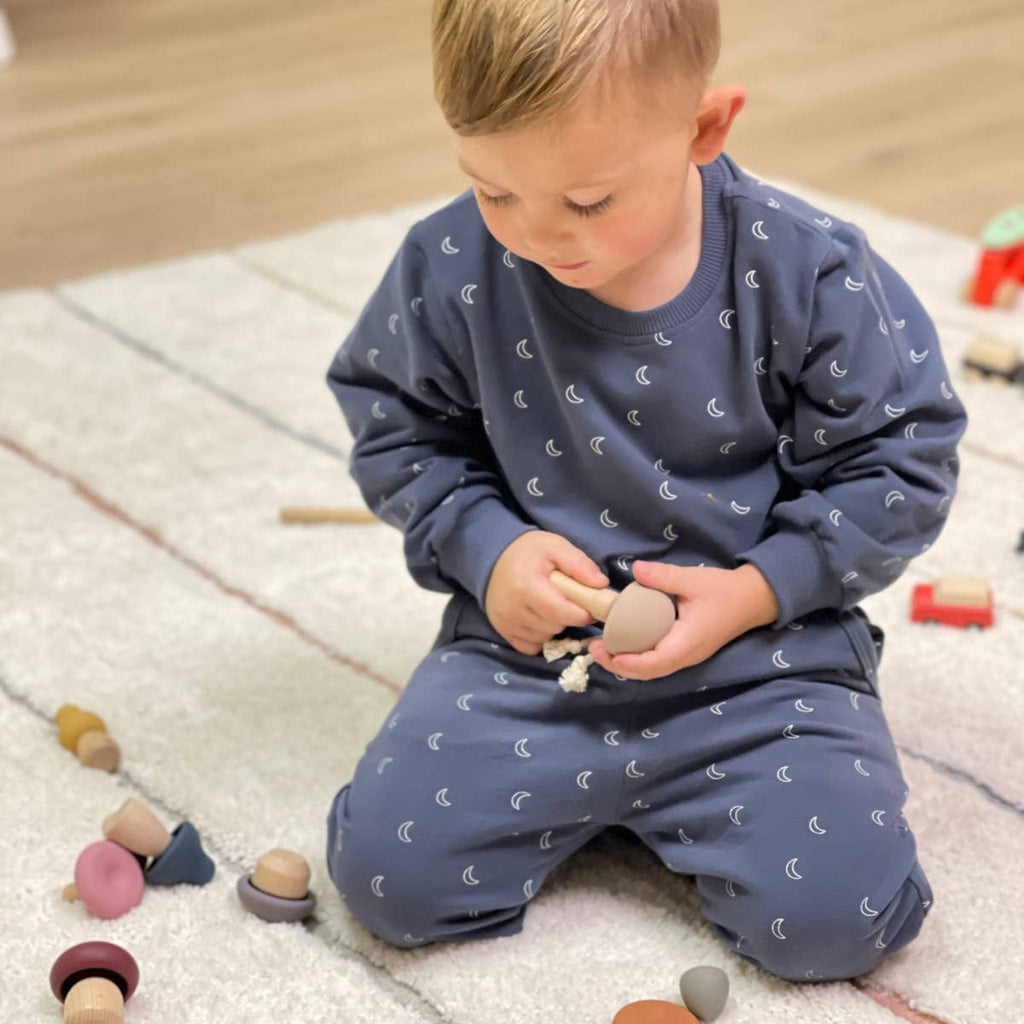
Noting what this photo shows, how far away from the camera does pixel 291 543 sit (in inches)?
47.0

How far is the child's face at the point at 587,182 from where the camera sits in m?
0.69

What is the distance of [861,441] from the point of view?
817mm

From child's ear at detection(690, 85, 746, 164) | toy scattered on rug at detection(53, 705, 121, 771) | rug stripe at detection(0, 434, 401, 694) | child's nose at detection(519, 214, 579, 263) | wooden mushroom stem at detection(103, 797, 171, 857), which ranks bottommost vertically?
rug stripe at detection(0, 434, 401, 694)

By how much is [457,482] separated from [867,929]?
313mm

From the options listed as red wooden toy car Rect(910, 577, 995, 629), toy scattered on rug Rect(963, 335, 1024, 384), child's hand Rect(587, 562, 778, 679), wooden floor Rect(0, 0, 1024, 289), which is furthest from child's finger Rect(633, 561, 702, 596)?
wooden floor Rect(0, 0, 1024, 289)

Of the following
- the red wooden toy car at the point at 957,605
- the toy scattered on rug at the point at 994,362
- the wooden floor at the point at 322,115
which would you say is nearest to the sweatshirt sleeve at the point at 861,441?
the red wooden toy car at the point at 957,605

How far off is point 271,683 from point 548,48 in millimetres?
508

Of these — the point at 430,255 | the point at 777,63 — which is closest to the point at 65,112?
the point at 777,63

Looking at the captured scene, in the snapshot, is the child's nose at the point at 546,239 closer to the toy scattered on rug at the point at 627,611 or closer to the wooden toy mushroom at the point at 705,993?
the toy scattered on rug at the point at 627,611

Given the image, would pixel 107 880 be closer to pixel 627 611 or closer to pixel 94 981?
pixel 94 981

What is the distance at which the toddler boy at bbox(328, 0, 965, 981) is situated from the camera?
79 centimetres

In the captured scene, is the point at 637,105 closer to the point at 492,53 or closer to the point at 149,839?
the point at 492,53

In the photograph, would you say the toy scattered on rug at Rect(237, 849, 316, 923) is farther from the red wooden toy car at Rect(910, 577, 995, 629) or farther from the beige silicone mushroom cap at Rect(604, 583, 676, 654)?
the red wooden toy car at Rect(910, 577, 995, 629)

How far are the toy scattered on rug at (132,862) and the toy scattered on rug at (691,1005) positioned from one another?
0.80 ft
